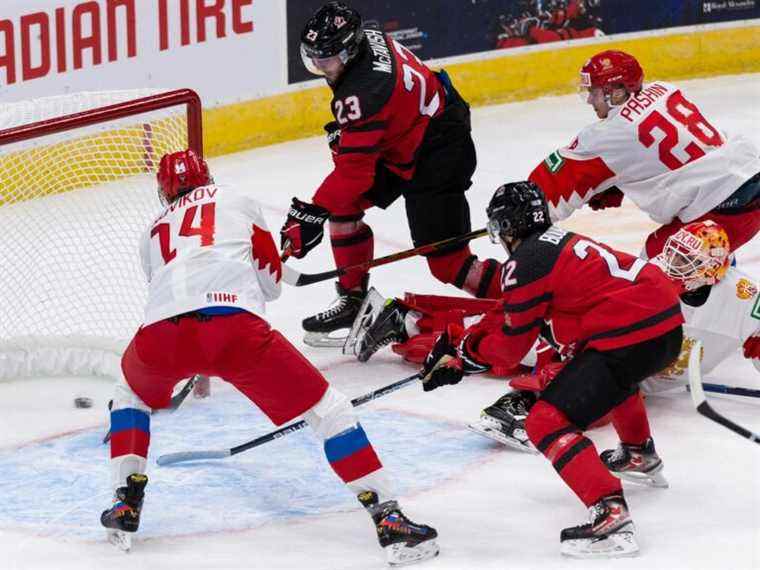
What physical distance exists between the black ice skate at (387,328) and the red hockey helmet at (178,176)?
1.23 m

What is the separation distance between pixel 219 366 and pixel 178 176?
567mm

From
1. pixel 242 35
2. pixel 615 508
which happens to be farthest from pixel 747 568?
pixel 242 35

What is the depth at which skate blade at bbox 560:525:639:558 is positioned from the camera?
3.50 meters

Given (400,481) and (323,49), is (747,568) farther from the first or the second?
(323,49)

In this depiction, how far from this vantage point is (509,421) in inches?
168

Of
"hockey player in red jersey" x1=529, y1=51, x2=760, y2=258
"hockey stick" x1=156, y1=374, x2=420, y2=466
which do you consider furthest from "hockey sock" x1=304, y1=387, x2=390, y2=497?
"hockey player in red jersey" x1=529, y1=51, x2=760, y2=258

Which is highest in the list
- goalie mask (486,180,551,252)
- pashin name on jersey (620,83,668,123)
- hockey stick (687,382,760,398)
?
goalie mask (486,180,551,252)

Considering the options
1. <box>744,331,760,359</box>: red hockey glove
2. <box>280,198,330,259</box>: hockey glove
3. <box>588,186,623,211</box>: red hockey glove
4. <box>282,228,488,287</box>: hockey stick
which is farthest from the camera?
<box>588,186,623,211</box>: red hockey glove

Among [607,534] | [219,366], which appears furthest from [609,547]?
[219,366]

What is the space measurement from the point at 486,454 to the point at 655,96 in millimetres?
1290

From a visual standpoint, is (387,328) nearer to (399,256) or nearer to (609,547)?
(399,256)

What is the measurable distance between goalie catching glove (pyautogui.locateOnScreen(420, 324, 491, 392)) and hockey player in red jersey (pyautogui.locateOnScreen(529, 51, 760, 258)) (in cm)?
108

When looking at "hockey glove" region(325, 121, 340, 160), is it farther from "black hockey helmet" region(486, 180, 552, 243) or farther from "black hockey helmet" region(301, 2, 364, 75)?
"black hockey helmet" region(486, 180, 552, 243)

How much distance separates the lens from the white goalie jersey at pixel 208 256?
359 cm
